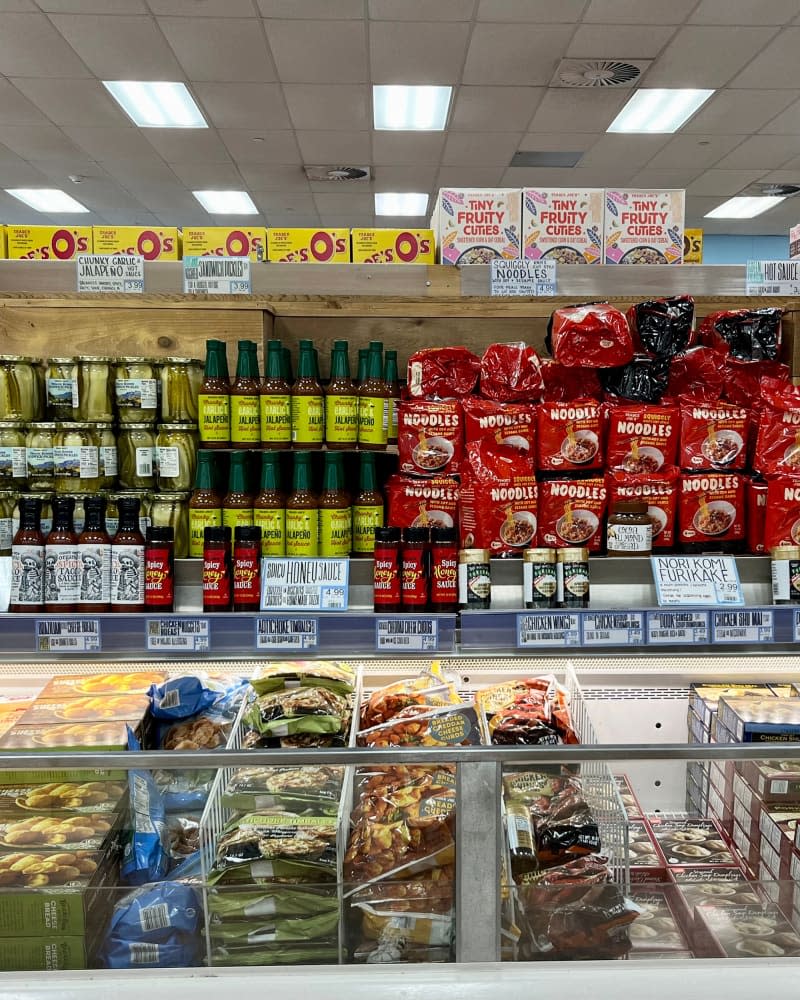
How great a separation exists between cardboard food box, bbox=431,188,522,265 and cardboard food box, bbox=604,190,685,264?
0.84 feet

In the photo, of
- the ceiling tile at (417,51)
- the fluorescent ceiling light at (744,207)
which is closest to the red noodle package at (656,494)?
the ceiling tile at (417,51)

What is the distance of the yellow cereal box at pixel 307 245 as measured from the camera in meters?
2.56

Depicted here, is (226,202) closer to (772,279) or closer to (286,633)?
(772,279)

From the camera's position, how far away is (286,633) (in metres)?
1.58

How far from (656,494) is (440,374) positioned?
573mm

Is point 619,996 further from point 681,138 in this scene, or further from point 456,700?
point 681,138

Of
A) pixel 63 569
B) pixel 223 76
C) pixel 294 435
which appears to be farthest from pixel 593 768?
pixel 223 76

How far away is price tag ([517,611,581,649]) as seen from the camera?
157 centimetres

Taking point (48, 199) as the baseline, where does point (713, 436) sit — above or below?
below

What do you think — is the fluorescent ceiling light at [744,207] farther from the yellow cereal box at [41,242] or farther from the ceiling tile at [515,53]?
the yellow cereal box at [41,242]

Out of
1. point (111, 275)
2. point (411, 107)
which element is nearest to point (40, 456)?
point (111, 275)

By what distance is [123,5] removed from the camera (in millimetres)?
4844

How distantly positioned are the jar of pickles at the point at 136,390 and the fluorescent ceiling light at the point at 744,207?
9.17m

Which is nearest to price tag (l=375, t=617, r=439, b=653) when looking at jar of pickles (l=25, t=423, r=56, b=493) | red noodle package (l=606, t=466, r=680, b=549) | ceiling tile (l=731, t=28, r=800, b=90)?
red noodle package (l=606, t=466, r=680, b=549)
